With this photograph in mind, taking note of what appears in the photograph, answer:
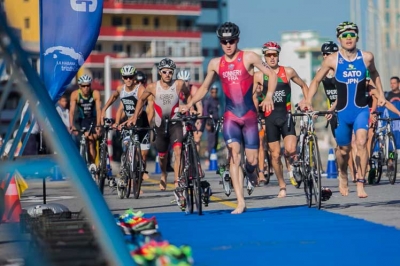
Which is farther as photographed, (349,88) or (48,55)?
(349,88)

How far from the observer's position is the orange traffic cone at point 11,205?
6.46m

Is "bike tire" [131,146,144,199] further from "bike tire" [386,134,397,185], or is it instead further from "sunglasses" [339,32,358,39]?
"bike tire" [386,134,397,185]

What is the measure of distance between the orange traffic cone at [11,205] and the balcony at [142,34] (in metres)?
118

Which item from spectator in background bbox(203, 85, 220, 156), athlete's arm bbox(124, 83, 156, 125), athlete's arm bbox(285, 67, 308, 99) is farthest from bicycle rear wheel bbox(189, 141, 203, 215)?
spectator in background bbox(203, 85, 220, 156)

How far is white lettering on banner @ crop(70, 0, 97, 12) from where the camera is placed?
14.8 m

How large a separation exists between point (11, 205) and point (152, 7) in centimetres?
12540

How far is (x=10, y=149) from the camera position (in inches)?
252

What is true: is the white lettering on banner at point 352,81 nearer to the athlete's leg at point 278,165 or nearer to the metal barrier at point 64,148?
the athlete's leg at point 278,165

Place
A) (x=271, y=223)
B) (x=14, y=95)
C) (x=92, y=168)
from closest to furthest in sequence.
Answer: (x=14, y=95) → (x=271, y=223) → (x=92, y=168)

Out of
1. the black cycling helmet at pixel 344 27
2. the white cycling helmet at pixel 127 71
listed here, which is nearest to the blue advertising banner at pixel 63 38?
the black cycling helmet at pixel 344 27

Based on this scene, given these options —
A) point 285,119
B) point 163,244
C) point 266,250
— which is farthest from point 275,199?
point 163,244

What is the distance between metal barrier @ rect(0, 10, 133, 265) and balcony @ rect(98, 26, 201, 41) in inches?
4736

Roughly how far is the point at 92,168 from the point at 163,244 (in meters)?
12.8

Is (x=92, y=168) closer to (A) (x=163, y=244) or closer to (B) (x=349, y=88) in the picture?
(B) (x=349, y=88)
